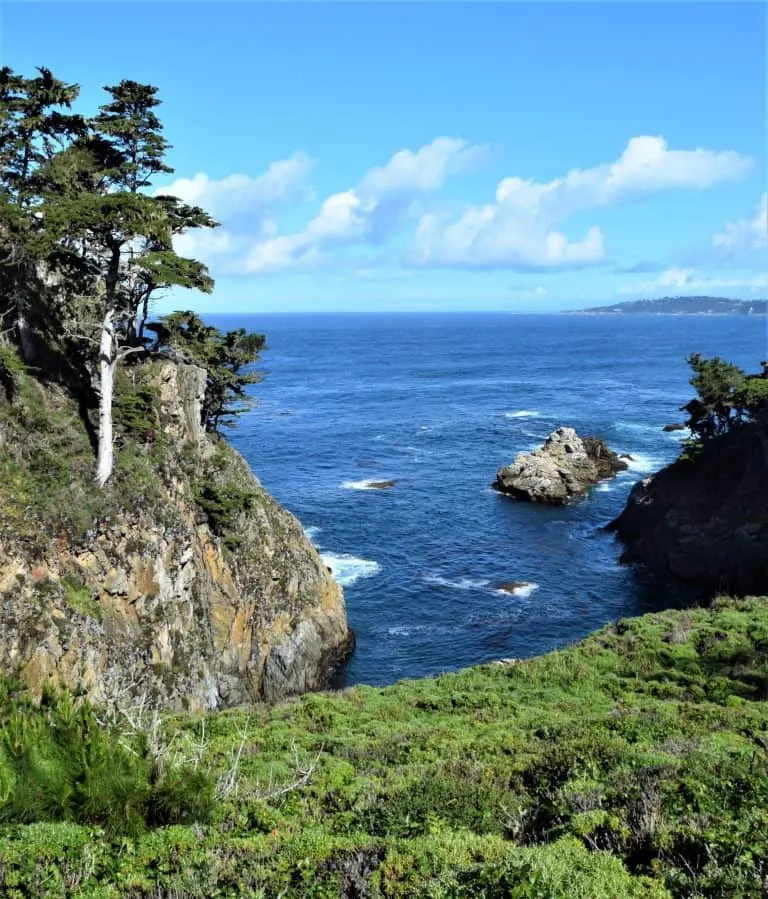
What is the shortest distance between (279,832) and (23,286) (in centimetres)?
2947

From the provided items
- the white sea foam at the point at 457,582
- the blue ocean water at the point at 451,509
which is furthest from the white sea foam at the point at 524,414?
the white sea foam at the point at 457,582

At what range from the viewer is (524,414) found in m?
106

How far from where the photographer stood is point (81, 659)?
86.9 ft

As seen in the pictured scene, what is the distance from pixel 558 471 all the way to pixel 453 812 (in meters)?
59.2

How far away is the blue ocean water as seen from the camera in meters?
44.3

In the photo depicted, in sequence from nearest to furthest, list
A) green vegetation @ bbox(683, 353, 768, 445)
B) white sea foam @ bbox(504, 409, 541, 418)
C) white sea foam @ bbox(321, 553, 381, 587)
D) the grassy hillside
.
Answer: the grassy hillside → white sea foam @ bbox(321, 553, 381, 587) → green vegetation @ bbox(683, 353, 768, 445) → white sea foam @ bbox(504, 409, 541, 418)

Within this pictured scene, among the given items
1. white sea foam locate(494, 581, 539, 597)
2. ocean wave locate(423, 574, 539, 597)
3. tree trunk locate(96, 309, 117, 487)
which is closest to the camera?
tree trunk locate(96, 309, 117, 487)

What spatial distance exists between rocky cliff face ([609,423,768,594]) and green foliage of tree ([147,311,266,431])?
32068 millimetres

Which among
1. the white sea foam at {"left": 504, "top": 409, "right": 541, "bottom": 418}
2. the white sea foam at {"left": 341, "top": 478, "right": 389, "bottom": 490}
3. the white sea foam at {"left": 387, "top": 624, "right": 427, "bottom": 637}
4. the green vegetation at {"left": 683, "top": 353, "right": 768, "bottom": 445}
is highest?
the green vegetation at {"left": 683, "top": 353, "right": 768, "bottom": 445}

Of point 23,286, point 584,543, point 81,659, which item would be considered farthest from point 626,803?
point 584,543

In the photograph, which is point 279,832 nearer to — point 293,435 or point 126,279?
point 126,279

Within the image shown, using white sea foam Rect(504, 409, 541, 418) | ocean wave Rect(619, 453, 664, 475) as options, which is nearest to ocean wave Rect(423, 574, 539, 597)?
ocean wave Rect(619, 453, 664, 475)

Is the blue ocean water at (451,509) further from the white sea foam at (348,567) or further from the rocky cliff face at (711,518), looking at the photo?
the rocky cliff face at (711,518)

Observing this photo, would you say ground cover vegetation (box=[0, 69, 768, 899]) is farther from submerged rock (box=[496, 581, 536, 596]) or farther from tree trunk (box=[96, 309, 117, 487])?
submerged rock (box=[496, 581, 536, 596])
